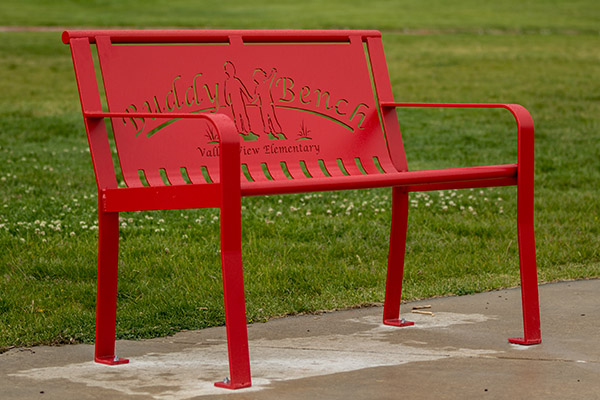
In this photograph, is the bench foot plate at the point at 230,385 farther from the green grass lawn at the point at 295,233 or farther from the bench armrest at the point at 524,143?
the bench armrest at the point at 524,143

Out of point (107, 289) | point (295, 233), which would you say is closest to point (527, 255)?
point (107, 289)

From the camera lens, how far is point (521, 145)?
4125mm

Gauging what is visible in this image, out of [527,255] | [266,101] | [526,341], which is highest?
[266,101]

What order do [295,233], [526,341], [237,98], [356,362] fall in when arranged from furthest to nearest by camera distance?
1. [295,233]
2. [237,98]
3. [526,341]
4. [356,362]

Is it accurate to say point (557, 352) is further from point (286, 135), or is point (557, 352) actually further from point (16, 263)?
point (16, 263)

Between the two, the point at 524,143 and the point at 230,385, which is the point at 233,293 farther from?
the point at 524,143

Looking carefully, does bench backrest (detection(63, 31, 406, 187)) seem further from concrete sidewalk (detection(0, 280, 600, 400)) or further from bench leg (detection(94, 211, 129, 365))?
concrete sidewalk (detection(0, 280, 600, 400))

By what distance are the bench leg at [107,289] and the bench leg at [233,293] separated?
585 mm

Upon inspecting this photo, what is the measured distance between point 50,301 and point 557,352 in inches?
92.1

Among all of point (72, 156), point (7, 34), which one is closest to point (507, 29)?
point (7, 34)

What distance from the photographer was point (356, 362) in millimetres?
3873

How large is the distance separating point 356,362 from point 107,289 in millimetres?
966

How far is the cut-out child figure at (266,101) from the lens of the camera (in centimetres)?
449

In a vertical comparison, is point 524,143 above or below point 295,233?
above
